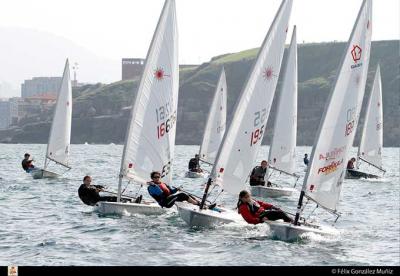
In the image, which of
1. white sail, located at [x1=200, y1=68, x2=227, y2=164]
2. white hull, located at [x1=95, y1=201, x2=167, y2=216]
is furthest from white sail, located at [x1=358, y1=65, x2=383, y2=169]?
white hull, located at [x1=95, y1=201, x2=167, y2=216]

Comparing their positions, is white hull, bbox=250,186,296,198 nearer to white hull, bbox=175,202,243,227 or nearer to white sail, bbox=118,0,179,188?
white sail, bbox=118,0,179,188

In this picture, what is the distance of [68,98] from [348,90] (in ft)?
91.1

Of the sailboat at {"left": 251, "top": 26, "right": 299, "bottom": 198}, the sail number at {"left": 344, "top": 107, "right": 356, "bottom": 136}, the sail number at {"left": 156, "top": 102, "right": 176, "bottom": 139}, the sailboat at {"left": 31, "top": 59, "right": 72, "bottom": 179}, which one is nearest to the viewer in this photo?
the sail number at {"left": 344, "top": 107, "right": 356, "bottom": 136}

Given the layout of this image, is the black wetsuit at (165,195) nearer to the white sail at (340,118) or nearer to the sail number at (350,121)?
the white sail at (340,118)

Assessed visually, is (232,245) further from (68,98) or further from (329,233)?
(68,98)

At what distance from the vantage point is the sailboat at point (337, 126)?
20.1m

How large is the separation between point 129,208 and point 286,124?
15486 millimetres

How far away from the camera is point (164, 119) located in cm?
2634

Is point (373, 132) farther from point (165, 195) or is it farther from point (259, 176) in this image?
point (165, 195)

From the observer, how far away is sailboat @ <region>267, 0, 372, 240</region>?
20.1 metres

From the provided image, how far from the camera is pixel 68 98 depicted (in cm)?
4584

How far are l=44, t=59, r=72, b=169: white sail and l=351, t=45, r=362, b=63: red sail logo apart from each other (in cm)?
2756

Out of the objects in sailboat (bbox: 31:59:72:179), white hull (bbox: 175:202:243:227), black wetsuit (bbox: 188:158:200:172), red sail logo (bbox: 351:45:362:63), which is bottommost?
white hull (bbox: 175:202:243:227)
